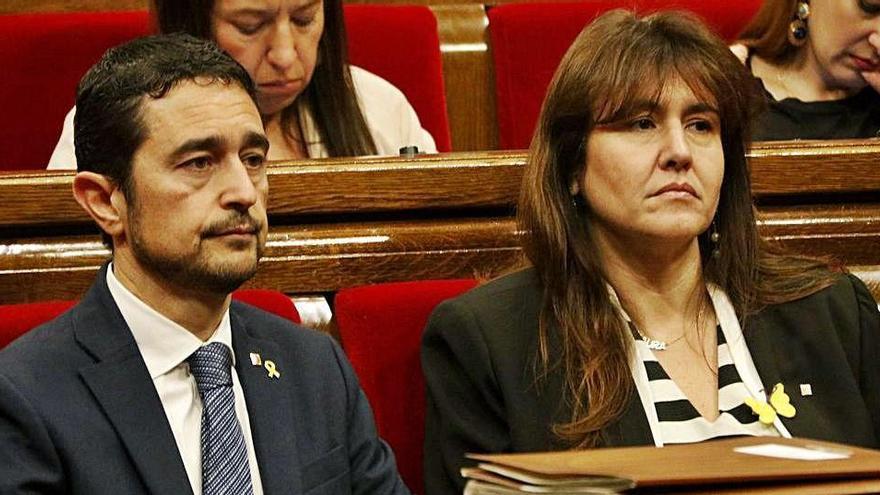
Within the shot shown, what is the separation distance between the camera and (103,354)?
63cm

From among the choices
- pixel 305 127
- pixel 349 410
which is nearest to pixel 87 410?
pixel 349 410

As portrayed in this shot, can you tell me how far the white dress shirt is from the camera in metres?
0.64

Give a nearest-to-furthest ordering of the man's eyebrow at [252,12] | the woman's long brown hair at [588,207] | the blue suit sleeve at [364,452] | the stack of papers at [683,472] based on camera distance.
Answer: the stack of papers at [683,472], the blue suit sleeve at [364,452], the woman's long brown hair at [588,207], the man's eyebrow at [252,12]

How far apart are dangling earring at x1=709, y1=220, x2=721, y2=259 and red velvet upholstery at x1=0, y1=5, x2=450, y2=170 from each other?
358mm

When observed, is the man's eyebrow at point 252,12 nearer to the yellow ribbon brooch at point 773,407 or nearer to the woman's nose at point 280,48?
the woman's nose at point 280,48

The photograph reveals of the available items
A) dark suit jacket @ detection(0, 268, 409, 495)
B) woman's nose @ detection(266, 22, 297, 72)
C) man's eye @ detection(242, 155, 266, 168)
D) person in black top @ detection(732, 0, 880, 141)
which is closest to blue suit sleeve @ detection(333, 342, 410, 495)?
dark suit jacket @ detection(0, 268, 409, 495)

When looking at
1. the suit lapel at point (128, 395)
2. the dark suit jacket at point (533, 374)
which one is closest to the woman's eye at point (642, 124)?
the dark suit jacket at point (533, 374)

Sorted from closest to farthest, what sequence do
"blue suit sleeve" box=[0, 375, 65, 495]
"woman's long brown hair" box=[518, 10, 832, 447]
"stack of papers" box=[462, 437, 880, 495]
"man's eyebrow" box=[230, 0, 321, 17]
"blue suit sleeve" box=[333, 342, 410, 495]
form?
"stack of papers" box=[462, 437, 880, 495]
"blue suit sleeve" box=[0, 375, 65, 495]
"blue suit sleeve" box=[333, 342, 410, 495]
"woman's long brown hair" box=[518, 10, 832, 447]
"man's eyebrow" box=[230, 0, 321, 17]

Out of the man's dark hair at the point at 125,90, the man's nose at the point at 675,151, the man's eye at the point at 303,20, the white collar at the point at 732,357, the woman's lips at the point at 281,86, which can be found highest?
the man's eye at the point at 303,20

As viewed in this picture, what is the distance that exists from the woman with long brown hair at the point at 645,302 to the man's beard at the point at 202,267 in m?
0.17

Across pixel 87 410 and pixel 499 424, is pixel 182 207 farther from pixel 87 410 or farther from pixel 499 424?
pixel 499 424

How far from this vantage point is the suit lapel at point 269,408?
0.65 meters

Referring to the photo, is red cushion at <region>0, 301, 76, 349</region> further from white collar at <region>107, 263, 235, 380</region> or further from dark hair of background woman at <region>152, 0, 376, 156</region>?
dark hair of background woman at <region>152, 0, 376, 156</region>

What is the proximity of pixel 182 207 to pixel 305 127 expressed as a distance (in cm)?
44
